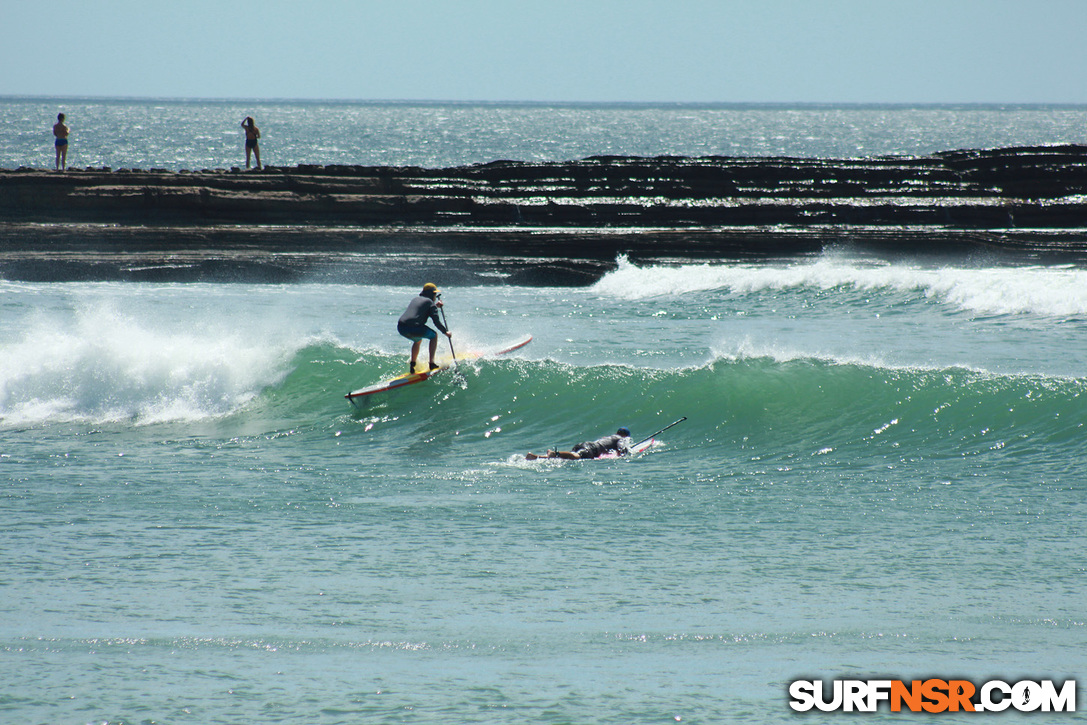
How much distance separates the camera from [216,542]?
24.5 feet


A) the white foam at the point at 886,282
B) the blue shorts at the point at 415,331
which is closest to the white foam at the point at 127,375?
the blue shorts at the point at 415,331

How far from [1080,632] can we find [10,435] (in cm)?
1036

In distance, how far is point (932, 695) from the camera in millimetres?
5176

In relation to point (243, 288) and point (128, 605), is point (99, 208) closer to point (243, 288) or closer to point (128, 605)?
point (243, 288)

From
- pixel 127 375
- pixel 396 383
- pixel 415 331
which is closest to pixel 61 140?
pixel 127 375

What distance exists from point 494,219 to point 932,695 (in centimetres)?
2285

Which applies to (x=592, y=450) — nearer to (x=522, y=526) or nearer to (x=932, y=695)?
(x=522, y=526)

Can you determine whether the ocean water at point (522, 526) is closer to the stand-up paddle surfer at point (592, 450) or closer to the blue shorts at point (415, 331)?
the stand-up paddle surfer at point (592, 450)

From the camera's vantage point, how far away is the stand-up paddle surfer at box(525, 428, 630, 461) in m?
9.98

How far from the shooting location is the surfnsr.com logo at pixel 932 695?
5.06m

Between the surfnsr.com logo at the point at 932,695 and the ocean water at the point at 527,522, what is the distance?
12cm

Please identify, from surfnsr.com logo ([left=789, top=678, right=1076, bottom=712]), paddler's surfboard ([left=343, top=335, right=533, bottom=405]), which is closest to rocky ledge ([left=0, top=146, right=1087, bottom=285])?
paddler's surfboard ([left=343, top=335, right=533, bottom=405])

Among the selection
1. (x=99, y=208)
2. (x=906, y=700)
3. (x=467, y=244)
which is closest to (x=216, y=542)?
(x=906, y=700)

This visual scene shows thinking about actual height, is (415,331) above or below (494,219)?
below
